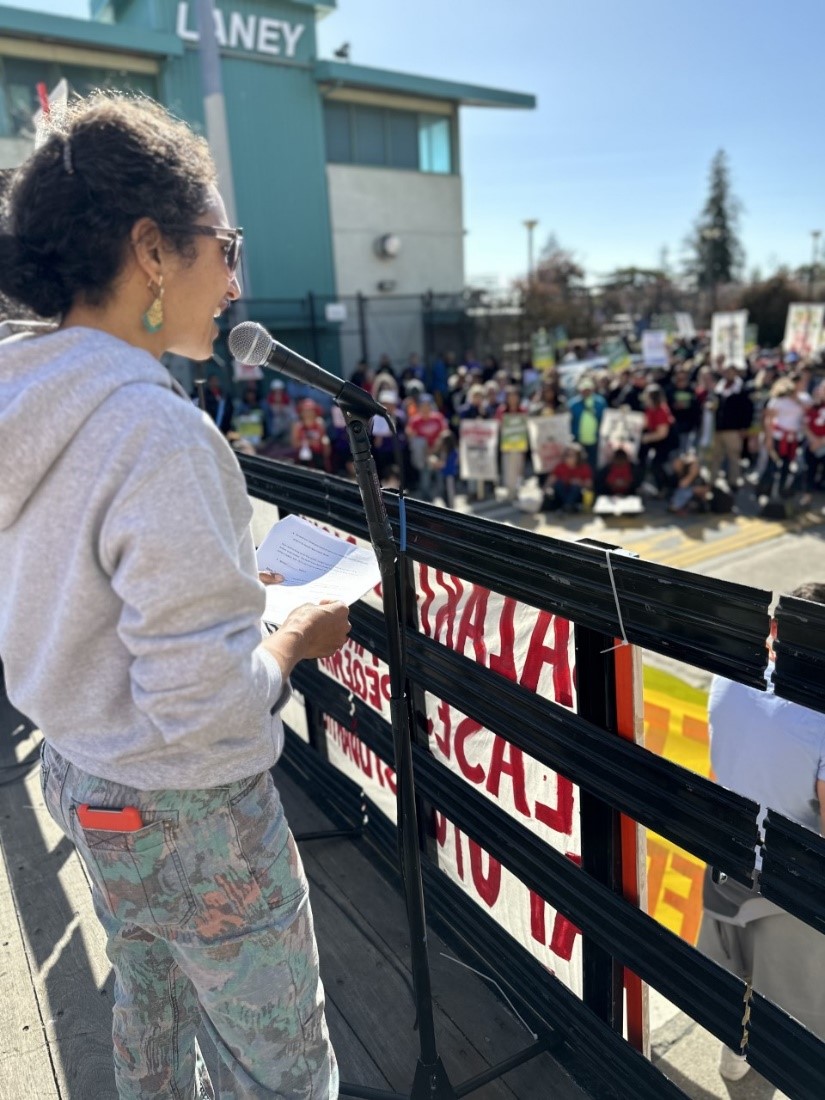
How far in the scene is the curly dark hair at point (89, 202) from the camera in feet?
3.42

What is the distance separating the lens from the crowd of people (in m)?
10.6

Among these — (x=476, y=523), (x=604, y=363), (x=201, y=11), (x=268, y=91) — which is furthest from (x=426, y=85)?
(x=476, y=523)

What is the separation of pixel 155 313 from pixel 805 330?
19.6 meters

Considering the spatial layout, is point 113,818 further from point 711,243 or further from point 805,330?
point 711,243

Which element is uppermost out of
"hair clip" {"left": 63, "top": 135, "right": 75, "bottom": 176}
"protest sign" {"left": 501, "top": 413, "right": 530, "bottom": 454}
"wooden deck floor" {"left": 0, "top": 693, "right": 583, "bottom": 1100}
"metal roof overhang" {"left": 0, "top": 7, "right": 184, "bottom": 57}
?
"metal roof overhang" {"left": 0, "top": 7, "right": 184, "bottom": 57}

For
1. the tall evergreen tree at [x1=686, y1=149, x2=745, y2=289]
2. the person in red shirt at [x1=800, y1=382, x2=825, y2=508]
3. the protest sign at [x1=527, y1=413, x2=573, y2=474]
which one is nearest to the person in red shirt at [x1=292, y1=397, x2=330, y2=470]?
the protest sign at [x1=527, y1=413, x2=573, y2=474]

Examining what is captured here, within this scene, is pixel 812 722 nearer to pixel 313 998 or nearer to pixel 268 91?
pixel 313 998

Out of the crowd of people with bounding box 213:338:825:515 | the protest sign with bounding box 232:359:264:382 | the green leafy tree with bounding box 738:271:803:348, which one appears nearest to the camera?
the crowd of people with bounding box 213:338:825:515

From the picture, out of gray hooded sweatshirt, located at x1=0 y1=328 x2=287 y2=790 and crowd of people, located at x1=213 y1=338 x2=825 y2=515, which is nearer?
gray hooded sweatshirt, located at x1=0 y1=328 x2=287 y2=790

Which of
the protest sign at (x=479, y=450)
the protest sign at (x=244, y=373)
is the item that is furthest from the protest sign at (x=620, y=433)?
the protest sign at (x=244, y=373)

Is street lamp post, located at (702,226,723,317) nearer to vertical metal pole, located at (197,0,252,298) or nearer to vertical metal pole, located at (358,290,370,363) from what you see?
vertical metal pole, located at (358,290,370,363)

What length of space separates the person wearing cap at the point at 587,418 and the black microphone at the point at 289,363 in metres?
10.6

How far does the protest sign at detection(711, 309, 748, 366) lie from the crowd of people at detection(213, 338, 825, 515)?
2.13 m

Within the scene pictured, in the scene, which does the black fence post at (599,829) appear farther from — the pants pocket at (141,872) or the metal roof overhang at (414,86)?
the metal roof overhang at (414,86)
